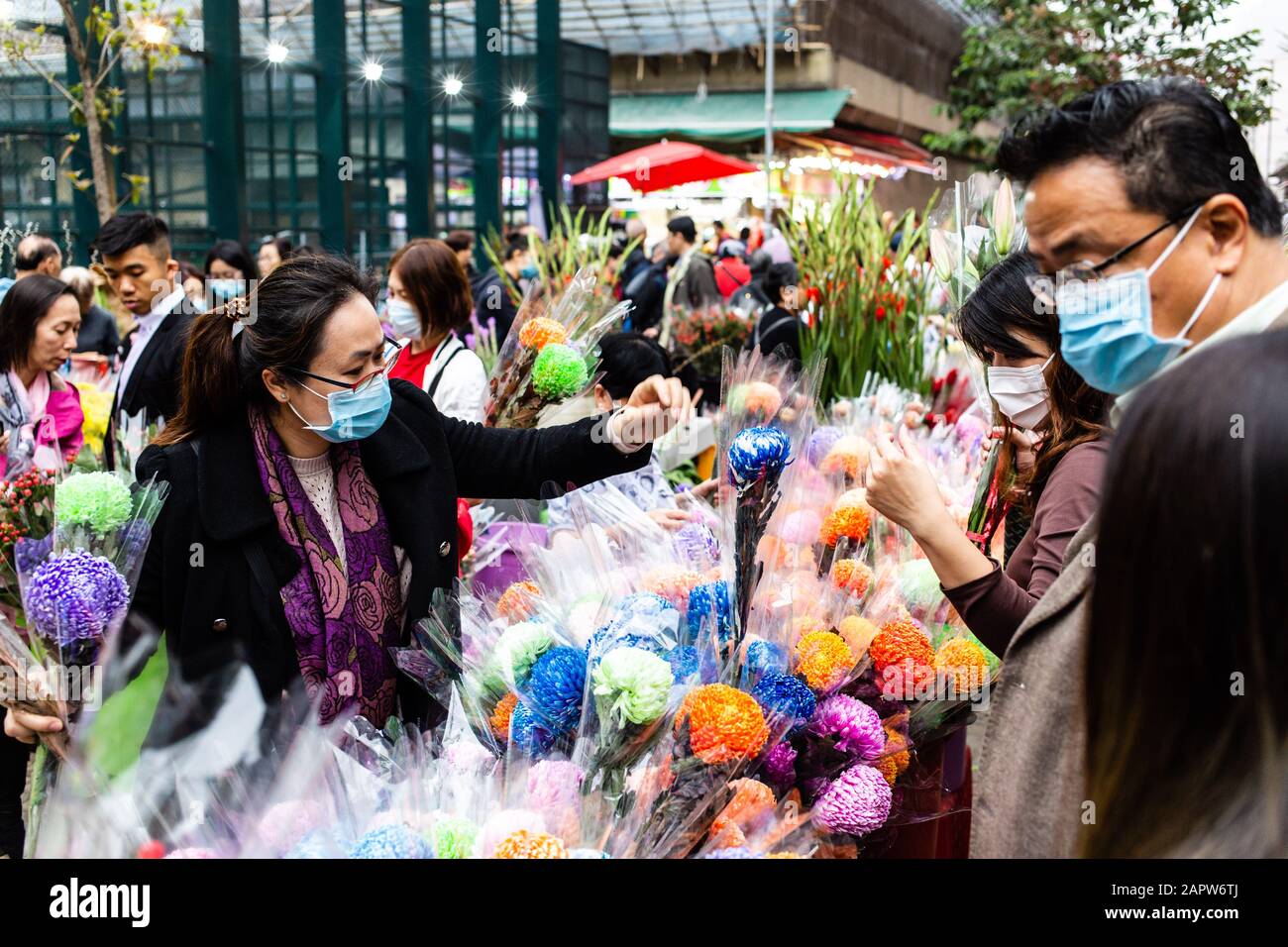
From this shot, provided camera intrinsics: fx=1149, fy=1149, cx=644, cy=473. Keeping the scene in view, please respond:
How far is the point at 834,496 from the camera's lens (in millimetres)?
2363

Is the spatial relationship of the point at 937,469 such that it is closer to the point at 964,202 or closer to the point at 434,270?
the point at 964,202

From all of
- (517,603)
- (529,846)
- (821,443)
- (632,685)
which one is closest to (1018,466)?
(821,443)

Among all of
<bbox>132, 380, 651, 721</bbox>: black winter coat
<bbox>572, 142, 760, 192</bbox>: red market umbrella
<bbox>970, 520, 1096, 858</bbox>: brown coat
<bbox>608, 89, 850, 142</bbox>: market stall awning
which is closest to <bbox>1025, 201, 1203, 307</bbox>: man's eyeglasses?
<bbox>970, 520, 1096, 858</bbox>: brown coat

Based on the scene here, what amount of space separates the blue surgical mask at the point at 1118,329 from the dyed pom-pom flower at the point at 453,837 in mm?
1055

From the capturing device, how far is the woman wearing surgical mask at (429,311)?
12.3 ft

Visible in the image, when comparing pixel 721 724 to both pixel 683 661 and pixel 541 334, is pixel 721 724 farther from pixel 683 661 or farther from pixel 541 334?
pixel 541 334

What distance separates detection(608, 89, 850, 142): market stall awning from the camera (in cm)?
1967

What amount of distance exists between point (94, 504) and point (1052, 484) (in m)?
1.59

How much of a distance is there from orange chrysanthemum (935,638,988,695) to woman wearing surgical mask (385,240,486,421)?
2127 millimetres

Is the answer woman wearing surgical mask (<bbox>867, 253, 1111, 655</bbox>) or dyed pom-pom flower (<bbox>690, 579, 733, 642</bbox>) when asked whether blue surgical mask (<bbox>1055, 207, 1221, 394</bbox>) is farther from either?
dyed pom-pom flower (<bbox>690, 579, 733, 642</bbox>)

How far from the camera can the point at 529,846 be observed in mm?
1338

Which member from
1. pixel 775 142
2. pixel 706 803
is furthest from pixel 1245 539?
pixel 775 142
